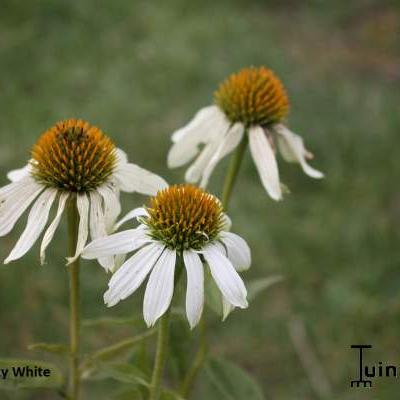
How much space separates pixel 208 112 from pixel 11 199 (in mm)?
425

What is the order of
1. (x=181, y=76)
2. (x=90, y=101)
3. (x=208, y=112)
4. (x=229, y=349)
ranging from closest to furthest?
(x=208, y=112)
(x=229, y=349)
(x=90, y=101)
(x=181, y=76)

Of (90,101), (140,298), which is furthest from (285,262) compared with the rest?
(90,101)

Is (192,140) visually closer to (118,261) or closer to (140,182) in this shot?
(140,182)

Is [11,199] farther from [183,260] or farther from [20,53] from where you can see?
[20,53]

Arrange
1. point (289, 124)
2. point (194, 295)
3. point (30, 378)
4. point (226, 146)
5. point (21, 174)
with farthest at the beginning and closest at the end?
point (289, 124) < point (226, 146) < point (21, 174) < point (30, 378) < point (194, 295)

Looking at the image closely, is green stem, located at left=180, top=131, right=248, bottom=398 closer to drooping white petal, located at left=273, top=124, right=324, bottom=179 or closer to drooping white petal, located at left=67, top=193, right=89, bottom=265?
drooping white petal, located at left=273, top=124, right=324, bottom=179

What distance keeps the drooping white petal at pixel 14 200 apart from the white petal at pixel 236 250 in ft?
0.88

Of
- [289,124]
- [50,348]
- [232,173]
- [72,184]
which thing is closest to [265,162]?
[232,173]

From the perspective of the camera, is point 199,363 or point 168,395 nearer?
point 168,395

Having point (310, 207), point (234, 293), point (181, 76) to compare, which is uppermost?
point (181, 76)

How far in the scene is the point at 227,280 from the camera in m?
0.79

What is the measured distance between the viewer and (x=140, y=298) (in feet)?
6.17

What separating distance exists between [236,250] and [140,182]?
0.18m

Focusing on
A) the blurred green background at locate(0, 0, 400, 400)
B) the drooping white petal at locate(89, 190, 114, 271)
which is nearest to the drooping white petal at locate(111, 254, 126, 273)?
the drooping white petal at locate(89, 190, 114, 271)
